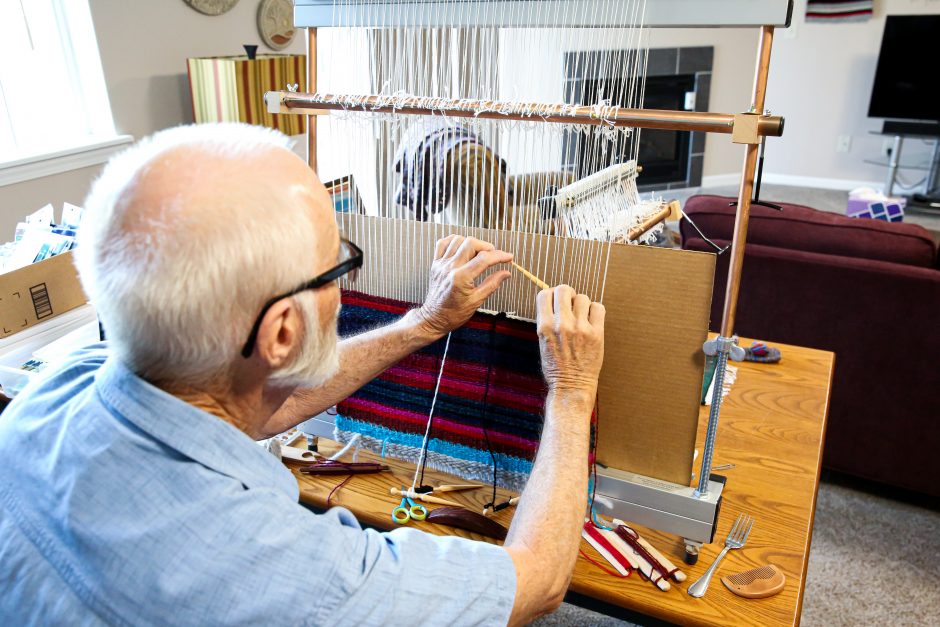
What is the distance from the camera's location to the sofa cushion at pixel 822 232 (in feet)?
6.95

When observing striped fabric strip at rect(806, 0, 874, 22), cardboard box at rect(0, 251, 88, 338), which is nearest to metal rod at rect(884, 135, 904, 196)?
striped fabric strip at rect(806, 0, 874, 22)

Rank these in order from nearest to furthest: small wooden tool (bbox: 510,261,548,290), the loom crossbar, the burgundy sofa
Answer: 1. the loom crossbar
2. small wooden tool (bbox: 510,261,548,290)
3. the burgundy sofa

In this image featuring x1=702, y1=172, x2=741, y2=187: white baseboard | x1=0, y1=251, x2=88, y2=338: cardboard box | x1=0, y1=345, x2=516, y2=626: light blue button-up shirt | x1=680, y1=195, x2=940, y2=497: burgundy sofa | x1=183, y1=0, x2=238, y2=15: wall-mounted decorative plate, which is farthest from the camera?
x1=702, y1=172, x2=741, y2=187: white baseboard

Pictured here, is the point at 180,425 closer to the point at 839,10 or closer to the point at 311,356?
the point at 311,356

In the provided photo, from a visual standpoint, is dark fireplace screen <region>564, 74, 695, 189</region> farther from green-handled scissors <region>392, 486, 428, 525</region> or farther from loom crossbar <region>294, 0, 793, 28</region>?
green-handled scissors <region>392, 486, 428, 525</region>

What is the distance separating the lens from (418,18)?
4.12ft

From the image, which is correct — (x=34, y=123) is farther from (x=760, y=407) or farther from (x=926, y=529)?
(x=926, y=529)

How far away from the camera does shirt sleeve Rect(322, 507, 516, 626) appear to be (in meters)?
0.73

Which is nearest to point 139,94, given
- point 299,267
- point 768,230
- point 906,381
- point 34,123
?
point 34,123

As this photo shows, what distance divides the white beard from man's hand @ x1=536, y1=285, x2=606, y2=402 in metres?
0.37

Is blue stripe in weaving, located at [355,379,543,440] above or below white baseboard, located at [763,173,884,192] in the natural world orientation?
above

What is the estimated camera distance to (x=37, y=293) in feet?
5.78

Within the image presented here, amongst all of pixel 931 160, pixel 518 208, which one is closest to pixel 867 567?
pixel 518 208

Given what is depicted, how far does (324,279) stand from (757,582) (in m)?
0.81
